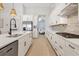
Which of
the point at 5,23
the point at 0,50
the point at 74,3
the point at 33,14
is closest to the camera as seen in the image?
the point at 0,50

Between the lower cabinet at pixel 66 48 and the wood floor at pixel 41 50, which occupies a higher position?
the lower cabinet at pixel 66 48

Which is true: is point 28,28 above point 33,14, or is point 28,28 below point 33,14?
below

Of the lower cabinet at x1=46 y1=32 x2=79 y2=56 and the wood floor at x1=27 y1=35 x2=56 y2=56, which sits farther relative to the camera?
the wood floor at x1=27 y1=35 x2=56 y2=56

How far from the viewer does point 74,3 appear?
9.54 ft

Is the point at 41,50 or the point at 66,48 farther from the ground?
the point at 66,48

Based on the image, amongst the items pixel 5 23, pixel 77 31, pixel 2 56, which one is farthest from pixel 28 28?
pixel 2 56

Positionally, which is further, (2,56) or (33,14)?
(33,14)

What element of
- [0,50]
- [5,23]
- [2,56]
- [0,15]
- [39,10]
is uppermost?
[39,10]

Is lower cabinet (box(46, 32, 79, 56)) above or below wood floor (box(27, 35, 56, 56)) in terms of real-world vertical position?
above

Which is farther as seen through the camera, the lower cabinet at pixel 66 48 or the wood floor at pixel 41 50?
the wood floor at pixel 41 50

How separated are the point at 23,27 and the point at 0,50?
764cm

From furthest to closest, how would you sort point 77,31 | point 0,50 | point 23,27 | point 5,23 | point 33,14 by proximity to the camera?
1. point 33,14
2. point 23,27
3. point 5,23
4. point 77,31
5. point 0,50

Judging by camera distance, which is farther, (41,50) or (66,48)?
(41,50)

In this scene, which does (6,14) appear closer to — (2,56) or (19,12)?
(19,12)
